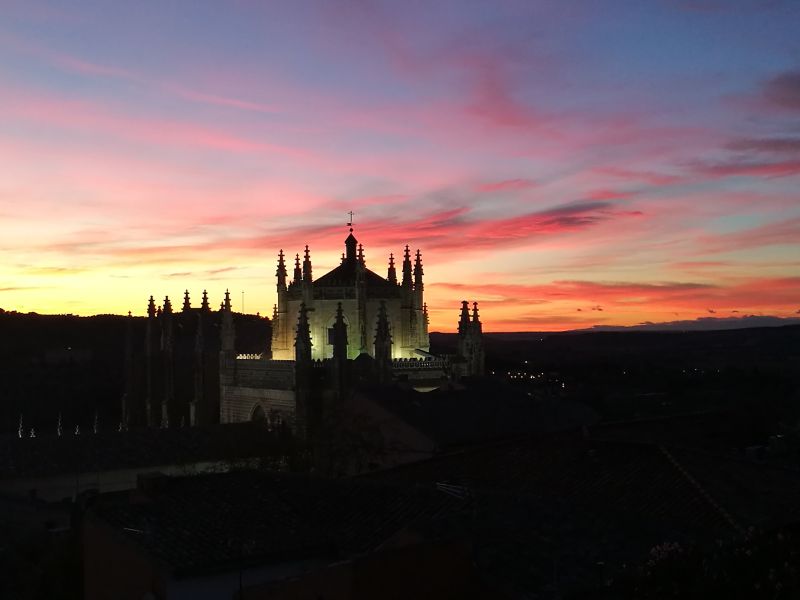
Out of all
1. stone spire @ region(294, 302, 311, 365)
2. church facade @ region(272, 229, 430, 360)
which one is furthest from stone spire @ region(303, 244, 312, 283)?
stone spire @ region(294, 302, 311, 365)

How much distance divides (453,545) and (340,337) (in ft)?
92.6

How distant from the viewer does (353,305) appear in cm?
4497

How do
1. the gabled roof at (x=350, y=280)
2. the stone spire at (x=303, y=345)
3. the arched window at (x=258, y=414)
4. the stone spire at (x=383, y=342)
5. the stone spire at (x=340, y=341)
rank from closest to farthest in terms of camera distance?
the stone spire at (x=340, y=341), the stone spire at (x=303, y=345), the stone spire at (x=383, y=342), the arched window at (x=258, y=414), the gabled roof at (x=350, y=280)

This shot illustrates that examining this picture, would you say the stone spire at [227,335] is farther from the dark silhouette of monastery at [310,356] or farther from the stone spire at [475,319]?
the stone spire at [475,319]

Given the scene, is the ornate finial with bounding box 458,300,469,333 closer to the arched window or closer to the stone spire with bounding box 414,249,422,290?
the stone spire with bounding box 414,249,422,290

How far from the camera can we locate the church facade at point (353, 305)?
44.8 metres

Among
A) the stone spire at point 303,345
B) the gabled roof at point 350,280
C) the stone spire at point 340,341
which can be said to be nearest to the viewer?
the stone spire at point 340,341

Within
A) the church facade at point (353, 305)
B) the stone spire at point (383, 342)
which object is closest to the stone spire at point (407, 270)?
the church facade at point (353, 305)

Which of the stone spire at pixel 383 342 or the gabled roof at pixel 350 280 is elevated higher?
the gabled roof at pixel 350 280

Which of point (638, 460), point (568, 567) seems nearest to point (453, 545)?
point (568, 567)

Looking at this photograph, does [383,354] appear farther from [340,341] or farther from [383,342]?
[340,341]

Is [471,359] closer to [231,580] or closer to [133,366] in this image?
[133,366]

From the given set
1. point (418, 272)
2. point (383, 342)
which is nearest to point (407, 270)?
point (418, 272)

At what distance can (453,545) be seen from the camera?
1191cm
